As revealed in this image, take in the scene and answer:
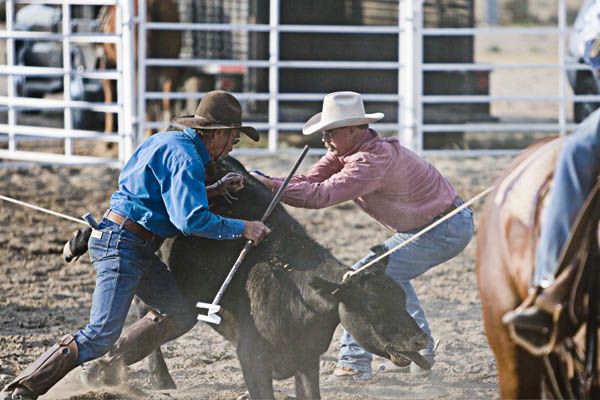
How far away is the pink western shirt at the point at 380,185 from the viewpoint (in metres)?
5.01

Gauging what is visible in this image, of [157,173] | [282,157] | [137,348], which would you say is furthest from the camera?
[282,157]

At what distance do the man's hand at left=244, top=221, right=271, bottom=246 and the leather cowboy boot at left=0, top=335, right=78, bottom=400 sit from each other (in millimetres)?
899

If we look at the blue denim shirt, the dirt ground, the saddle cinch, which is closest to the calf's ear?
the dirt ground

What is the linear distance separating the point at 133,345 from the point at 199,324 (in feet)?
5.66

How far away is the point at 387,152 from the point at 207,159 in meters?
0.93

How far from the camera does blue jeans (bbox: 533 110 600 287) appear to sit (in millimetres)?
3307

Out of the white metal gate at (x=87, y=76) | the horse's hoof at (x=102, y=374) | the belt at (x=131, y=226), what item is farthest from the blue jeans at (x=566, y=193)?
the white metal gate at (x=87, y=76)

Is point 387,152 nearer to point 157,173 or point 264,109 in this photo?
point 157,173

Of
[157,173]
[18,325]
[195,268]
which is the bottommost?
[18,325]

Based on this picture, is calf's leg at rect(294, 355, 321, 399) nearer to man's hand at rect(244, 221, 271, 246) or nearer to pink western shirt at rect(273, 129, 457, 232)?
man's hand at rect(244, 221, 271, 246)

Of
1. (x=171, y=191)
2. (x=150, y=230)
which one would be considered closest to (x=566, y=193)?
(x=171, y=191)

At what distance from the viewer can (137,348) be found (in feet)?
16.1

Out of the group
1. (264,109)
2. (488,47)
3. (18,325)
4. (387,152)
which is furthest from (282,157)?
(488,47)

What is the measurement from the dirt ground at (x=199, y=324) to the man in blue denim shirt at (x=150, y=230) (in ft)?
1.60
